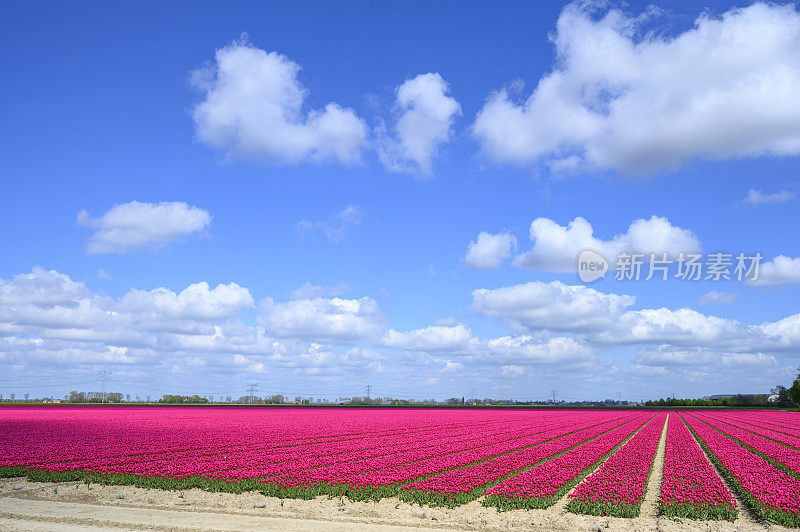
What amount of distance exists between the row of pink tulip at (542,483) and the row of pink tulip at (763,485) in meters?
5.49

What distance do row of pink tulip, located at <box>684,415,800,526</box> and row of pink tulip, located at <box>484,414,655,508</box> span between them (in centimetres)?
549

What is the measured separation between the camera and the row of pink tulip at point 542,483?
17250mm

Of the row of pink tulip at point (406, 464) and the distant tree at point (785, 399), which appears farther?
the distant tree at point (785, 399)

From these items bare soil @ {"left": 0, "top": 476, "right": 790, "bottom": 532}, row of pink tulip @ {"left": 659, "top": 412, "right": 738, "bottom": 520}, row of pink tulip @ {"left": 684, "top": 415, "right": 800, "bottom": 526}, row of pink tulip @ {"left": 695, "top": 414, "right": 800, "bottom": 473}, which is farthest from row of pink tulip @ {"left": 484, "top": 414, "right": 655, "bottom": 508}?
row of pink tulip @ {"left": 695, "top": 414, "right": 800, "bottom": 473}

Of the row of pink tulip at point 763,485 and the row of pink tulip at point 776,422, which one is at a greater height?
the row of pink tulip at point 763,485

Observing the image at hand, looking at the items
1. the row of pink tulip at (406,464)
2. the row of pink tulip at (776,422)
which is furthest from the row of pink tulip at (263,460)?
the row of pink tulip at (776,422)

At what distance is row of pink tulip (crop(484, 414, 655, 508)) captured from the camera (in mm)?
17250

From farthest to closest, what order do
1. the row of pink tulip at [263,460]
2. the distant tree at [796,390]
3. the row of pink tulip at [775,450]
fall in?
the distant tree at [796,390] → the row of pink tulip at [775,450] → the row of pink tulip at [263,460]

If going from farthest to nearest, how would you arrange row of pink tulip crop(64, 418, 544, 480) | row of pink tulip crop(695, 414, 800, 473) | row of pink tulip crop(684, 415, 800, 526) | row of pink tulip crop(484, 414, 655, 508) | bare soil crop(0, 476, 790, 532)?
row of pink tulip crop(695, 414, 800, 473), row of pink tulip crop(64, 418, 544, 480), row of pink tulip crop(484, 414, 655, 508), row of pink tulip crop(684, 415, 800, 526), bare soil crop(0, 476, 790, 532)

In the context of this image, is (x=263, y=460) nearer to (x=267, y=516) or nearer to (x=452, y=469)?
(x=452, y=469)

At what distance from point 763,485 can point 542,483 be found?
7.44 m

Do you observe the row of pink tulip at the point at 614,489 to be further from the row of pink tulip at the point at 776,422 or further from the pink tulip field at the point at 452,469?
the row of pink tulip at the point at 776,422

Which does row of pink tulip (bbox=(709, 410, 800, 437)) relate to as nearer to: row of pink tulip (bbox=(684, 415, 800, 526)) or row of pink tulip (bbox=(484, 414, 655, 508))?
row of pink tulip (bbox=(684, 415, 800, 526))

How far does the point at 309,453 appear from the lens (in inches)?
1128
